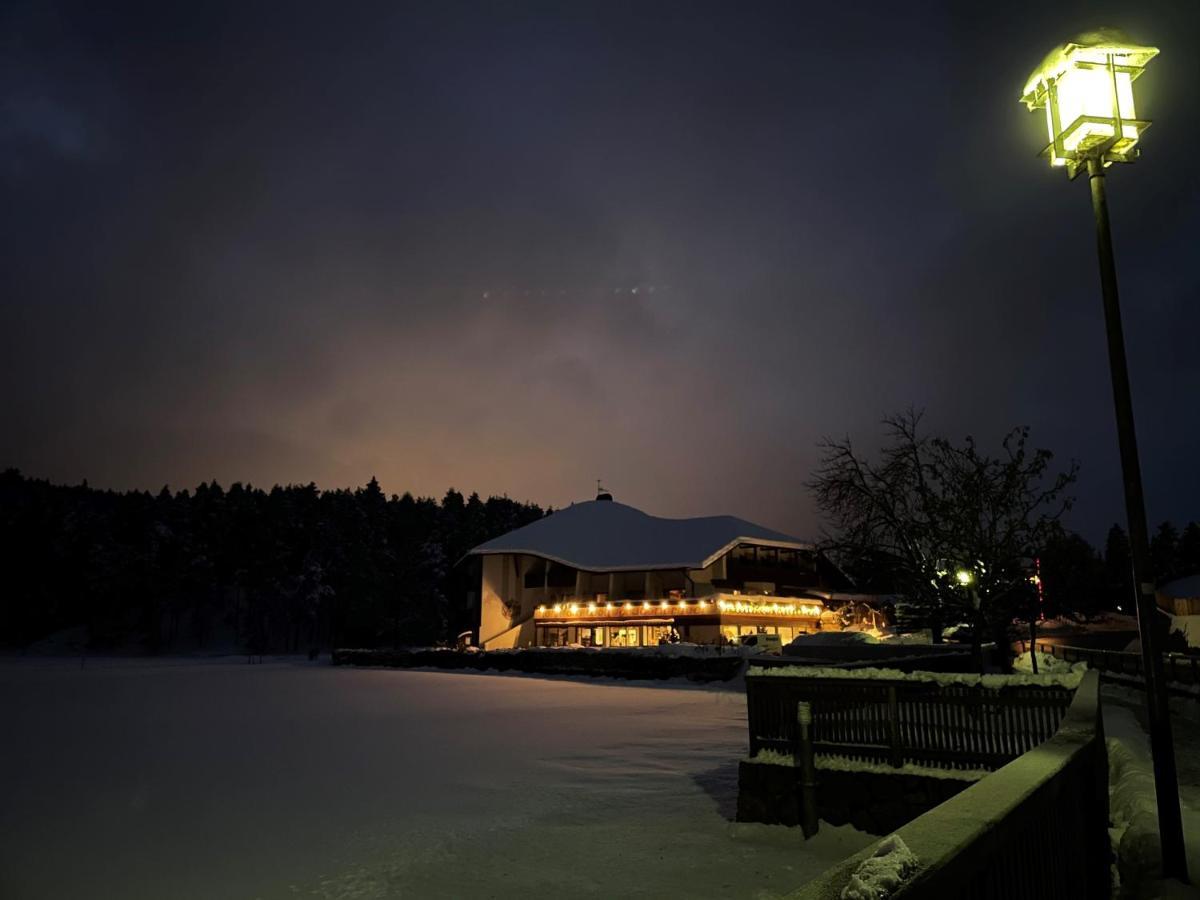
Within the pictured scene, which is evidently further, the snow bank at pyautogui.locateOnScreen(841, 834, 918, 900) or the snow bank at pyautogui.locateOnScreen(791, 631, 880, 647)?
the snow bank at pyautogui.locateOnScreen(791, 631, 880, 647)

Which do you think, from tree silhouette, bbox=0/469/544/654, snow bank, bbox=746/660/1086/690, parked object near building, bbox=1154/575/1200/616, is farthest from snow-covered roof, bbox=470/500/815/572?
snow bank, bbox=746/660/1086/690

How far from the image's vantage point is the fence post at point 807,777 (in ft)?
39.0

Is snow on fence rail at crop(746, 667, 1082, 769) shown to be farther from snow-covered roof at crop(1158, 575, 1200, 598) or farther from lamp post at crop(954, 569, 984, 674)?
snow-covered roof at crop(1158, 575, 1200, 598)

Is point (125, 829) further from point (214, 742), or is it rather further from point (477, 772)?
point (214, 742)

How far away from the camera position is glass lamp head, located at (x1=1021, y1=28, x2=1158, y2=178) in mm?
8281

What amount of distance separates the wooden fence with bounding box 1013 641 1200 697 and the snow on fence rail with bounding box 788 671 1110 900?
18414 mm

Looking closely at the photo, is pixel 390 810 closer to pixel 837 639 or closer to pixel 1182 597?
pixel 837 639

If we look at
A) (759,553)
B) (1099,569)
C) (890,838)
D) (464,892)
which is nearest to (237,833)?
(464,892)

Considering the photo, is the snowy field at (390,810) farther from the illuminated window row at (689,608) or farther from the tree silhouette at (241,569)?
the tree silhouette at (241,569)

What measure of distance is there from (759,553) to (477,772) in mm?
52383

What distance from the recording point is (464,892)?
980 centimetres

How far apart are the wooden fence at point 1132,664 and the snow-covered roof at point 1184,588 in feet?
111

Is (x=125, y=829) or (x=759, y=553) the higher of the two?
(x=759, y=553)

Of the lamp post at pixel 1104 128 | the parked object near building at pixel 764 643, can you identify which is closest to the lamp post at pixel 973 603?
the parked object near building at pixel 764 643
